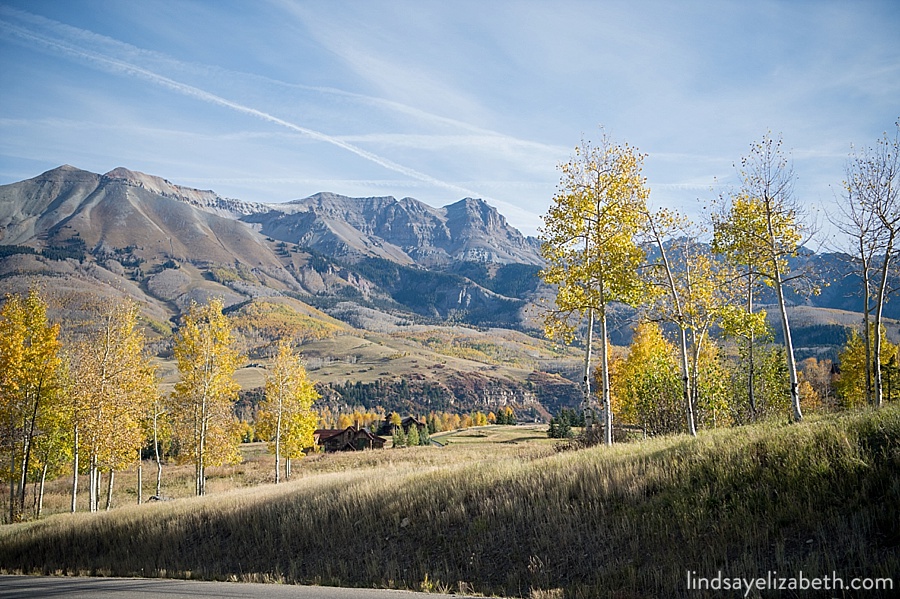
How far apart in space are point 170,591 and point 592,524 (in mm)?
7870

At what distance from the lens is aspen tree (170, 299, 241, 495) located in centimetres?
3403

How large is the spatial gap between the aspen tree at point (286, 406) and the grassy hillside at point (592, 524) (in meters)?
26.2

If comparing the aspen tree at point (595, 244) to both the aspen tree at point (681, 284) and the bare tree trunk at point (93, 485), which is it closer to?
the aspen tree at point (681, 284)

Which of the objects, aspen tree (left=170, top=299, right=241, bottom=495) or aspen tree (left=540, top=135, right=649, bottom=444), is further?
aspen tree (left=170, top=299, right=241, bottom=495)

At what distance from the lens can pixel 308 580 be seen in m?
11.4

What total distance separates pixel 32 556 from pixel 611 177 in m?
24.1

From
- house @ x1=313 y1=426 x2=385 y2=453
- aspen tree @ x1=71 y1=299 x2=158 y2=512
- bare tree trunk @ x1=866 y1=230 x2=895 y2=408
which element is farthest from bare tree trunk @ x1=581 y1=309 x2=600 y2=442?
house @ x1=313 y1=426 x2=385 y2=453

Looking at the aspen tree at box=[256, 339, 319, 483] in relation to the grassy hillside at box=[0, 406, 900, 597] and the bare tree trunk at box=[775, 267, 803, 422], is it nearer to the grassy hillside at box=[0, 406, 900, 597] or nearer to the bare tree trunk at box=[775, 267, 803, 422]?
the grassy hillside at box=[0, 406, 900, 597]

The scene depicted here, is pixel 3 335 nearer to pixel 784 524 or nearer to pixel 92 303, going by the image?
pixel 92 303

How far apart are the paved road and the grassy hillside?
1197 mm

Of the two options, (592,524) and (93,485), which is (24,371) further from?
(592,524)

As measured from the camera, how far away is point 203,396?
33938mm

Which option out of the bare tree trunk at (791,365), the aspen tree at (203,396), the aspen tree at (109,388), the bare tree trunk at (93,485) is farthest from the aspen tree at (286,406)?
the bare tree trunk at (791,365)

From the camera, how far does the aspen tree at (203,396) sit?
34.0 m
